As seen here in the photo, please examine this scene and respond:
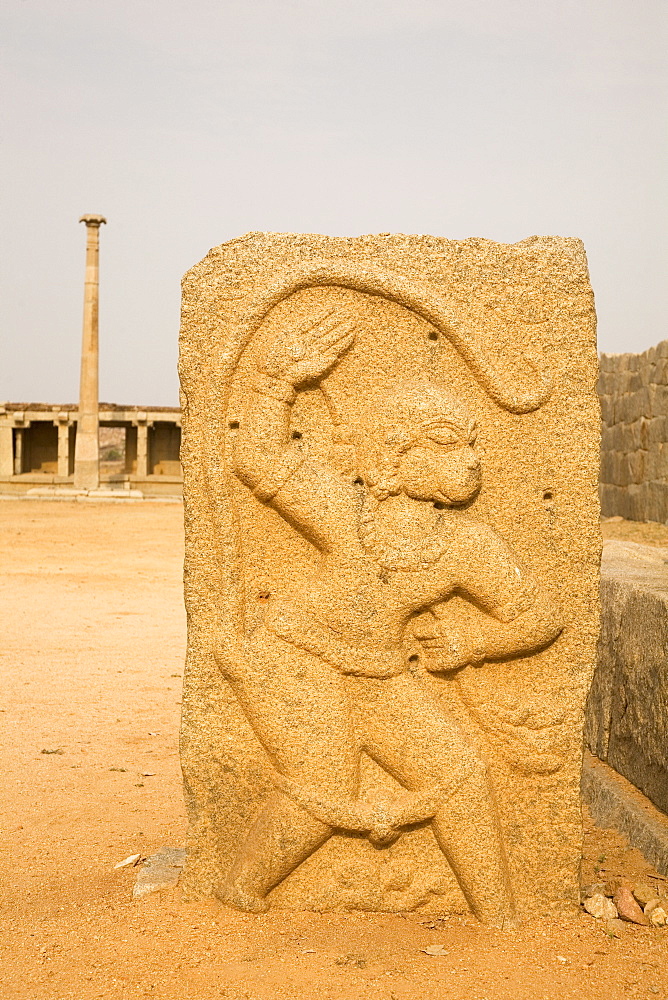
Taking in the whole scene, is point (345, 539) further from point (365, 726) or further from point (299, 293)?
point (299, 293)

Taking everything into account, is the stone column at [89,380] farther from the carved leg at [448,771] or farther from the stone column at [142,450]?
the carved leg at [448,771]

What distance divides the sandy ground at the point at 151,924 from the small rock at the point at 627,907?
0.06 m

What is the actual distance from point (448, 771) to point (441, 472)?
95 cm

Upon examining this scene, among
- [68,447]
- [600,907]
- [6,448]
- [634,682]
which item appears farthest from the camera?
[68,447]

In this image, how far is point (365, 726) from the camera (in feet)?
10.3

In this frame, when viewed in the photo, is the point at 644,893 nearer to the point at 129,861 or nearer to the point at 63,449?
the point at 129,861

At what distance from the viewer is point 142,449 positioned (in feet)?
83.2

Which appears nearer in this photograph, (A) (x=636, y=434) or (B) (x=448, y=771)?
(B) (x=448, y=771)

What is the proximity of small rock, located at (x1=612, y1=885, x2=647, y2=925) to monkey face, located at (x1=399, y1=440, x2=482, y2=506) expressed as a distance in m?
1.45

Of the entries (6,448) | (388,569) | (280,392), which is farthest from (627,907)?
(6,448)

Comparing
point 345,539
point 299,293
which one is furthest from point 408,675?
point 299,293

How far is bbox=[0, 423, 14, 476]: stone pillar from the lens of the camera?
25078 mm

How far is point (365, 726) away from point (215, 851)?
66 cm

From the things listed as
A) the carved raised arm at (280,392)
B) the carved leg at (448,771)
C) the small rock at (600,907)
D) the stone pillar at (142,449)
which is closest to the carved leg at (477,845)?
the carved leg at (448,771)
